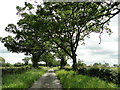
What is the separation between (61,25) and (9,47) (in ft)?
117

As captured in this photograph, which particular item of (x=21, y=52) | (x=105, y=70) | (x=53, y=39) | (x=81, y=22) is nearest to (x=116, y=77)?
(x=105, y=70)

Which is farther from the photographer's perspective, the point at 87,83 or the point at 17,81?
the point at 17,81

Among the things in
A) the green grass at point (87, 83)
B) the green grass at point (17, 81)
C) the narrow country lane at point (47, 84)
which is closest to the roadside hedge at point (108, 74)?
the green grass at point (87, 83)

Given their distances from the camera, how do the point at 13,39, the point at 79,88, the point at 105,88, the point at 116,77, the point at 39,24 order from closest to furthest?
1. the point at 105,88
2. the point at 79,88
3. the point at 116,77
4. the point at 39,24
5. the point at 13,39

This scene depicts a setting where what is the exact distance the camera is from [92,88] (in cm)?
933

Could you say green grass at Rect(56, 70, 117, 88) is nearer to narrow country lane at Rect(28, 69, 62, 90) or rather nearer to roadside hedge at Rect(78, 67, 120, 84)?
narrow country lane at Rect(28, 69, 62, 90)

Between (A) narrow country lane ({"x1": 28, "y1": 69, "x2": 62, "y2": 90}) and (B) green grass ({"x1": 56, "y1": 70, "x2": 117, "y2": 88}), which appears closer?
(B) green grass ({"x1": 56, "y1": 70, "x2": 117, "y2": 88})

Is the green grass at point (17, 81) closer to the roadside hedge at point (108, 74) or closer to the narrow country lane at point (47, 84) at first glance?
the narrow country lane at point (47, 84)

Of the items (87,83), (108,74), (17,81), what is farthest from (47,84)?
(108,74)

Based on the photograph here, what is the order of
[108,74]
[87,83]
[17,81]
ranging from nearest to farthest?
[87,83], [17,81], [108,74]

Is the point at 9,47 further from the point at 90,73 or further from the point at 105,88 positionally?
the point at 105,88

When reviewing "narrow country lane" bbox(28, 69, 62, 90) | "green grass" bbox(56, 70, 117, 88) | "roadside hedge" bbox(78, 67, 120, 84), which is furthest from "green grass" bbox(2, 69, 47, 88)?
"roadside hedge" bbox(78, 67, 120, 84)

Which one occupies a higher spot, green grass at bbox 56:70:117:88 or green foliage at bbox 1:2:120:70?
green foliage at bbox 1:2:120:70

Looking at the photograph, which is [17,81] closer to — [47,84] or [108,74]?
[47,84]
